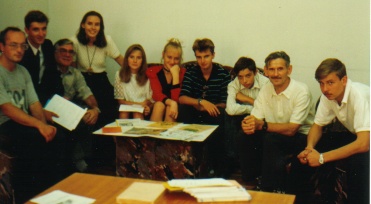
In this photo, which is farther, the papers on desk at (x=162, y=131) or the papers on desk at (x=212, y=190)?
the papers on desk at (x=162, y=131)

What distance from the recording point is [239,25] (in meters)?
4.28

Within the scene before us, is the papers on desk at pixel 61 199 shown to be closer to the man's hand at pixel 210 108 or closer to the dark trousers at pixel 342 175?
the dark trousers at pixel 342 175

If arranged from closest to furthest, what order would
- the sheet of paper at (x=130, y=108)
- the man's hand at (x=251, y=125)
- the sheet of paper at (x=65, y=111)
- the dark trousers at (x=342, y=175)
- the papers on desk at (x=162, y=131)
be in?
1. the dark trousers at (x=342, y=175)
2. the papers on desk at (x=162, y=131)
3. the man's hand at (x=251, y=125)
4. the sheet of paper at (x=65, y=111)
5. the sheet of paper at (x=130, y=108)

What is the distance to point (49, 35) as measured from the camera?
493 centimetres

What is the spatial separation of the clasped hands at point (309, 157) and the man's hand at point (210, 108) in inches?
37.7

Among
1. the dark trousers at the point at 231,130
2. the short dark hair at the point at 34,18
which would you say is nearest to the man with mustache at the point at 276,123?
the dark trousers at the point at 231,130

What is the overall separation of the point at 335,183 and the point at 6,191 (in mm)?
1933

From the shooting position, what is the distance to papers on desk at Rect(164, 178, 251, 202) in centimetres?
187

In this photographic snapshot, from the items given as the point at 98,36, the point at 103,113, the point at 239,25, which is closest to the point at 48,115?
the point at 103,113

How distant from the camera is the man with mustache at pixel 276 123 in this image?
2941mm

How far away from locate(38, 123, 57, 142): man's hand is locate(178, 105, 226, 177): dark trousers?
103 centimetres

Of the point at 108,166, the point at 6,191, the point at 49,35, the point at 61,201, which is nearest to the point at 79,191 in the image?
the point at 61,201

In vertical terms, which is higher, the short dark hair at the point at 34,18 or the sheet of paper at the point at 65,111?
the short dark hair at the point at 34,18

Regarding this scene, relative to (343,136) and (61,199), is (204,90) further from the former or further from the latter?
(61,199)
